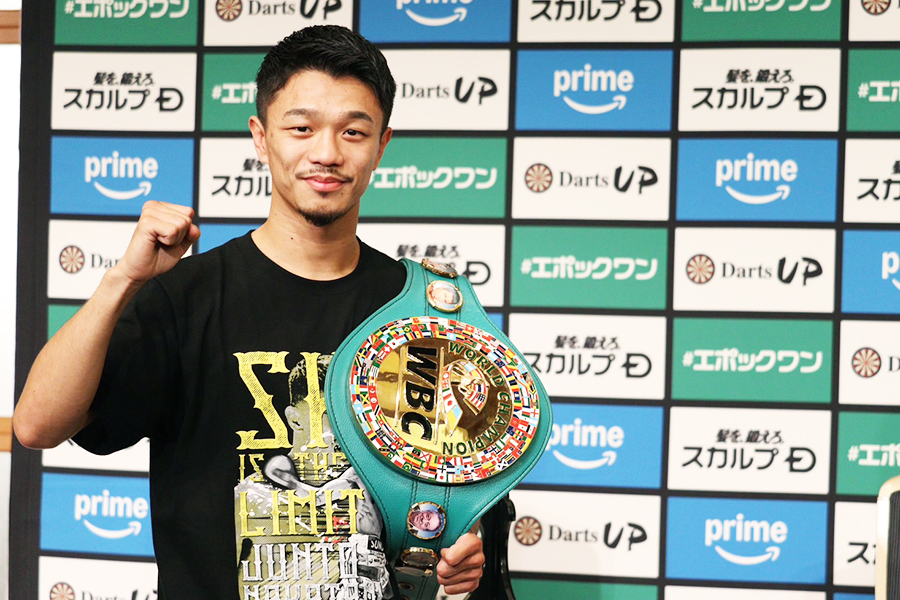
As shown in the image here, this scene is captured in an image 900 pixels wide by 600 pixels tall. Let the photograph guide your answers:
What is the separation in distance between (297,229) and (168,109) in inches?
54.5

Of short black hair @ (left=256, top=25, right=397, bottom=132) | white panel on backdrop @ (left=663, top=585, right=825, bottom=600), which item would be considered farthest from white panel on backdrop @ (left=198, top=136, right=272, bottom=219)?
white panel on backdrop @ (left=663, top=585, right=825, bottom=600)

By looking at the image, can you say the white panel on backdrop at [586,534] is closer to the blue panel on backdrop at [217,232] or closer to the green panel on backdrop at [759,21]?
the blue panel on backdrop at [217,232]

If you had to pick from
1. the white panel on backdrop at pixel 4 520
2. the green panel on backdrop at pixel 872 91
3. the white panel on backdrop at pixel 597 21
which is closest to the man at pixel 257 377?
the white panel on backdrop at pixel 597 21

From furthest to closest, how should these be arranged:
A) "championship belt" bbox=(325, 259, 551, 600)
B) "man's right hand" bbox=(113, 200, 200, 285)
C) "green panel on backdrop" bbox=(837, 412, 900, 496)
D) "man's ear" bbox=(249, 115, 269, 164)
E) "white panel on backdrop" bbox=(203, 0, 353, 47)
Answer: "white panel on backdrop" bbox=(203, 0, 353, 47) → "green panel on backdrop" bbox=(837, 412, 900, 496) → "man's ear" bbox=(249, 115, 269, 164) → "championship belt" bbox=(325, 259, 551, 600) → "man's right hand" bbox=(113, 200, 200, 285)

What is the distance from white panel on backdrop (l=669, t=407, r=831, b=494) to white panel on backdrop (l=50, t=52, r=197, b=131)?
5.36 ft

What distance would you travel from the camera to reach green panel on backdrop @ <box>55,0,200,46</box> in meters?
2.31

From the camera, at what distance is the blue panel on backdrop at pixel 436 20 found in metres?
2.24

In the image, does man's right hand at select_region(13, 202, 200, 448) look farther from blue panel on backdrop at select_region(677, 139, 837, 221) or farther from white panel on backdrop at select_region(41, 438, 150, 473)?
blue panel on backdrop at select_region(677, 139, 837, 221)

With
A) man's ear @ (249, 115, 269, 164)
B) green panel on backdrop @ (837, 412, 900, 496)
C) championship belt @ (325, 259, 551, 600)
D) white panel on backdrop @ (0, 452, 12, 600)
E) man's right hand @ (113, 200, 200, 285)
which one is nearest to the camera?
man's right hand @ (113, 200, 200, 285)

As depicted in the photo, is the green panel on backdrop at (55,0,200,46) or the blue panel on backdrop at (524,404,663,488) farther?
the green panel on backdrop at (55,0,200,46)

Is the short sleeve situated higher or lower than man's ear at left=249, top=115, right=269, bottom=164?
lower

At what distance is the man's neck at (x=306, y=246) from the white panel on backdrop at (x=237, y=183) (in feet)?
3.82

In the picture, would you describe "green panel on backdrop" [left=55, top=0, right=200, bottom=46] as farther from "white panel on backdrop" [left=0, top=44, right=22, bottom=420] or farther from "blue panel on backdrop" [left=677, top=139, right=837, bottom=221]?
"blue panel on backdrop" [left=677, top=139, right=837, bottom=221]

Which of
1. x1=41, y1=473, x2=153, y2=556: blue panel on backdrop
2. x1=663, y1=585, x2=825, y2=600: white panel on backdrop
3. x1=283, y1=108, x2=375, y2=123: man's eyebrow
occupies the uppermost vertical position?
x1=283, y1=108, x2=375, y2=123: man's eyebrow
